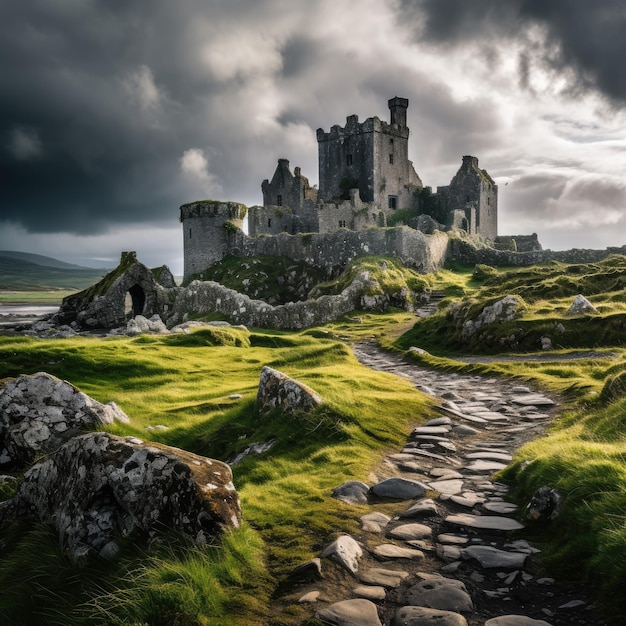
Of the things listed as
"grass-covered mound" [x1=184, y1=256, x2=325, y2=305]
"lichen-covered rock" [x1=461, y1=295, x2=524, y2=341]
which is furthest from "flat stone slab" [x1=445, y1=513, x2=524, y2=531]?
"grass-covered mound" [x1=184, y1=256, x2=325, y2=305]

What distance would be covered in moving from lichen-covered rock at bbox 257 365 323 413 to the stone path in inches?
89.5

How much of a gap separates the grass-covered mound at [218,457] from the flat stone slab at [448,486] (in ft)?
3.75

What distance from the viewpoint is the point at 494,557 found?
5531mm

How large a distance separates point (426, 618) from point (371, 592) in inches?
23.1

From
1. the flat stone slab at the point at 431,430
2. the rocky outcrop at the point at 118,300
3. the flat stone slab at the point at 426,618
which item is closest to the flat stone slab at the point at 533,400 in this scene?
the flat stone slab at the point at 431,430

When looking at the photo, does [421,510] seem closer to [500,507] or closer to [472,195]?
[500,507]

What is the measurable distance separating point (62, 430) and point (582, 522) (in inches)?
355

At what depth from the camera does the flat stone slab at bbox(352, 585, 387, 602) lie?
A: 15.6 ft

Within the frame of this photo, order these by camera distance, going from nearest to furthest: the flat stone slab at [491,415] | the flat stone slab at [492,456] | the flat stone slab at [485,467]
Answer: the flat stone slab at [485,467] < the flat stone slab at [492,456] < the flat stone slab at [491,415]

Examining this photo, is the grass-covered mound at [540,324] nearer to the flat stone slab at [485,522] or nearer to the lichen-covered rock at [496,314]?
the lichen-covered rock at [496,314]

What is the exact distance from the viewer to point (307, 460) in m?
9.07

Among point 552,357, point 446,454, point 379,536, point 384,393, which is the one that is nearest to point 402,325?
point 552,357

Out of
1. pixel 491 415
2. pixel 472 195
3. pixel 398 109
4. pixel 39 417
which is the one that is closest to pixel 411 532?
pixel 491 415

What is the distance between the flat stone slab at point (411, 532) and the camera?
6105mm
